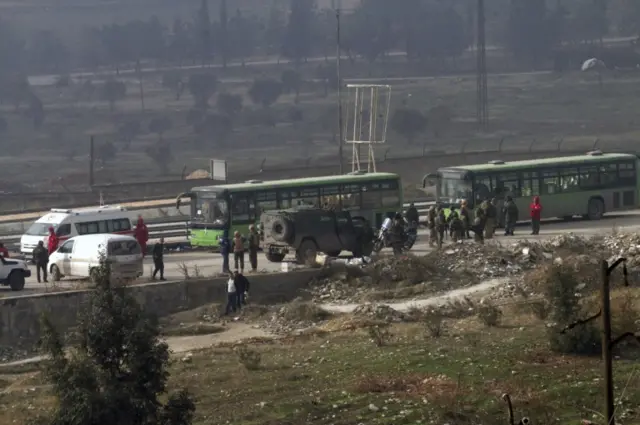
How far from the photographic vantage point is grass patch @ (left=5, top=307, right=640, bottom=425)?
63.3ft

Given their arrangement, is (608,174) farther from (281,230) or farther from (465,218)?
(281,230)

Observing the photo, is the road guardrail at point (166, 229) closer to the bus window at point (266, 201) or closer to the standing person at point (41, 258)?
the bus window at point (266, 201)

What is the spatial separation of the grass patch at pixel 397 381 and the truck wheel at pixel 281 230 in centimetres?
843

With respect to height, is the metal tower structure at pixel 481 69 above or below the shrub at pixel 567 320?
above

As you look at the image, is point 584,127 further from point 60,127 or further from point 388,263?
point 388,263

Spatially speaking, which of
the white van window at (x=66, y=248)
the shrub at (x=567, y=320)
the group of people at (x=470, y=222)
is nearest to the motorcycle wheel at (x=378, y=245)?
the group of people at (x=470, y=222)

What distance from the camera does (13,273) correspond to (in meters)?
31.6

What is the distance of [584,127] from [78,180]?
40.0m

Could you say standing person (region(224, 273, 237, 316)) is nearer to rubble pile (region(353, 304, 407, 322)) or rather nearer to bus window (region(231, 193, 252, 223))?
rubble pile (region(353, 304, 407, 322))

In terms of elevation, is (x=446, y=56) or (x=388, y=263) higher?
(x=446, y=56)

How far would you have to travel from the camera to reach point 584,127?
357 feet

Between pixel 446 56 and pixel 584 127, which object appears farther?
pixel 446 56

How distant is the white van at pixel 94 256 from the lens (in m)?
32.0

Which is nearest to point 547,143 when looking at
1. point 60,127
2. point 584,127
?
point 584,127
